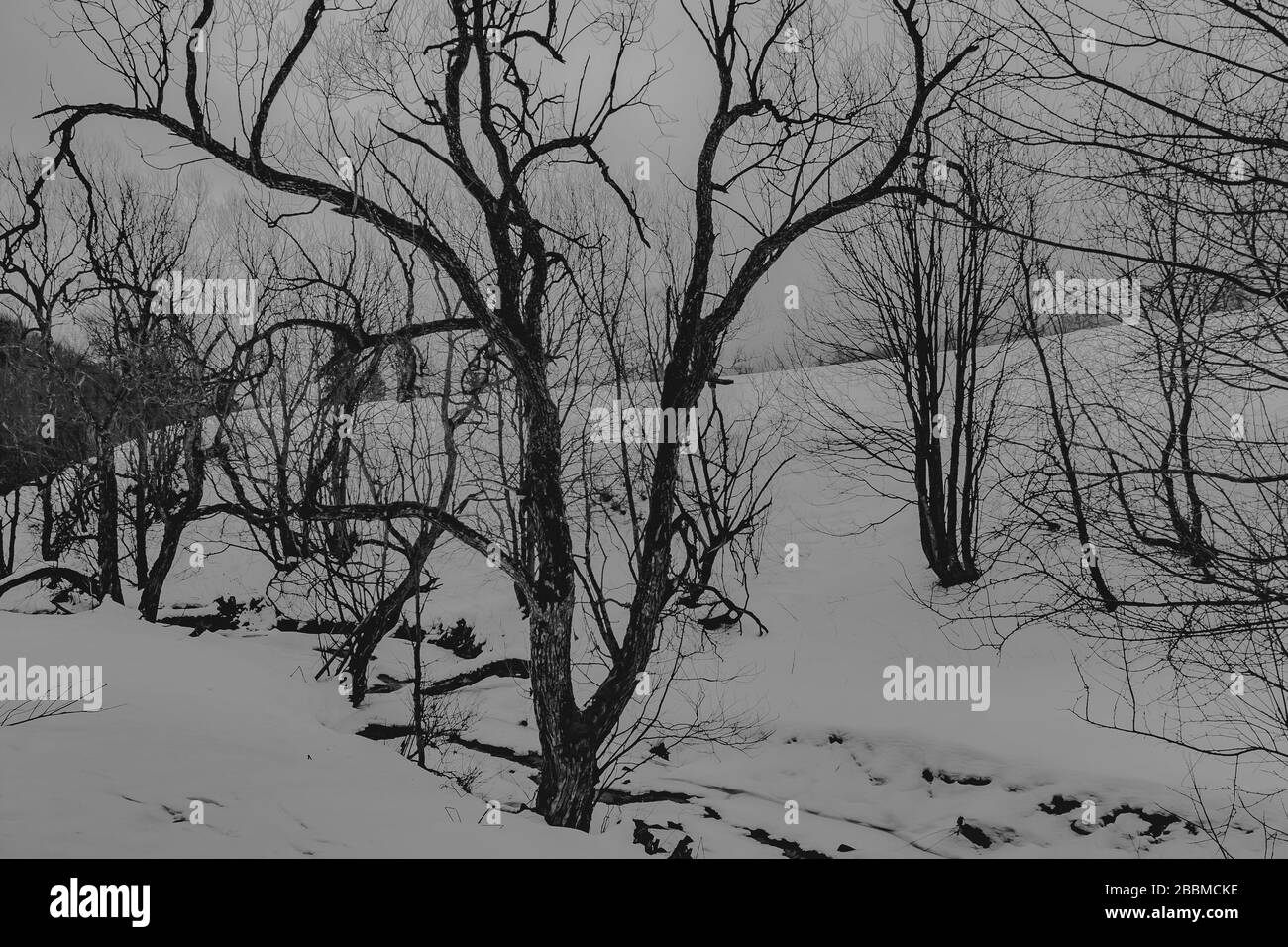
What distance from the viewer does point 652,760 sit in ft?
41.5

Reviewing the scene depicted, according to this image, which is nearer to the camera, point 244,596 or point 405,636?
point 405,636

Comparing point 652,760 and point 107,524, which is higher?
point 107,524

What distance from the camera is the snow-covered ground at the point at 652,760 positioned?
3980 millimetres

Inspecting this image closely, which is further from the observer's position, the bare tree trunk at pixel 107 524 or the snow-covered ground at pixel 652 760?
the bare tree trunk at pixel 107 524

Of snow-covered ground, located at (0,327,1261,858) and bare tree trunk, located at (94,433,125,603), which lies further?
bare tree trunk, located at (94,433,125,603)

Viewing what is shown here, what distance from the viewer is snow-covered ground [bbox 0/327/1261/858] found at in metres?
3.98

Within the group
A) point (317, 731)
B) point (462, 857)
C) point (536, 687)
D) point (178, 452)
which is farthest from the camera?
point (178, 452)

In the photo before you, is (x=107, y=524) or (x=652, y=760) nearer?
(x=652, y=760)

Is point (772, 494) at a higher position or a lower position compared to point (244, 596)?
higher

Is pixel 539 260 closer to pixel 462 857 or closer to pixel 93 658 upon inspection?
pixel 462 857

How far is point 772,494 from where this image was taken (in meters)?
20.1

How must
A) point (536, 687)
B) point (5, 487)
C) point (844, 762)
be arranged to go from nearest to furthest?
point (536, 687) < point (844, 762) < point (5, 487)
